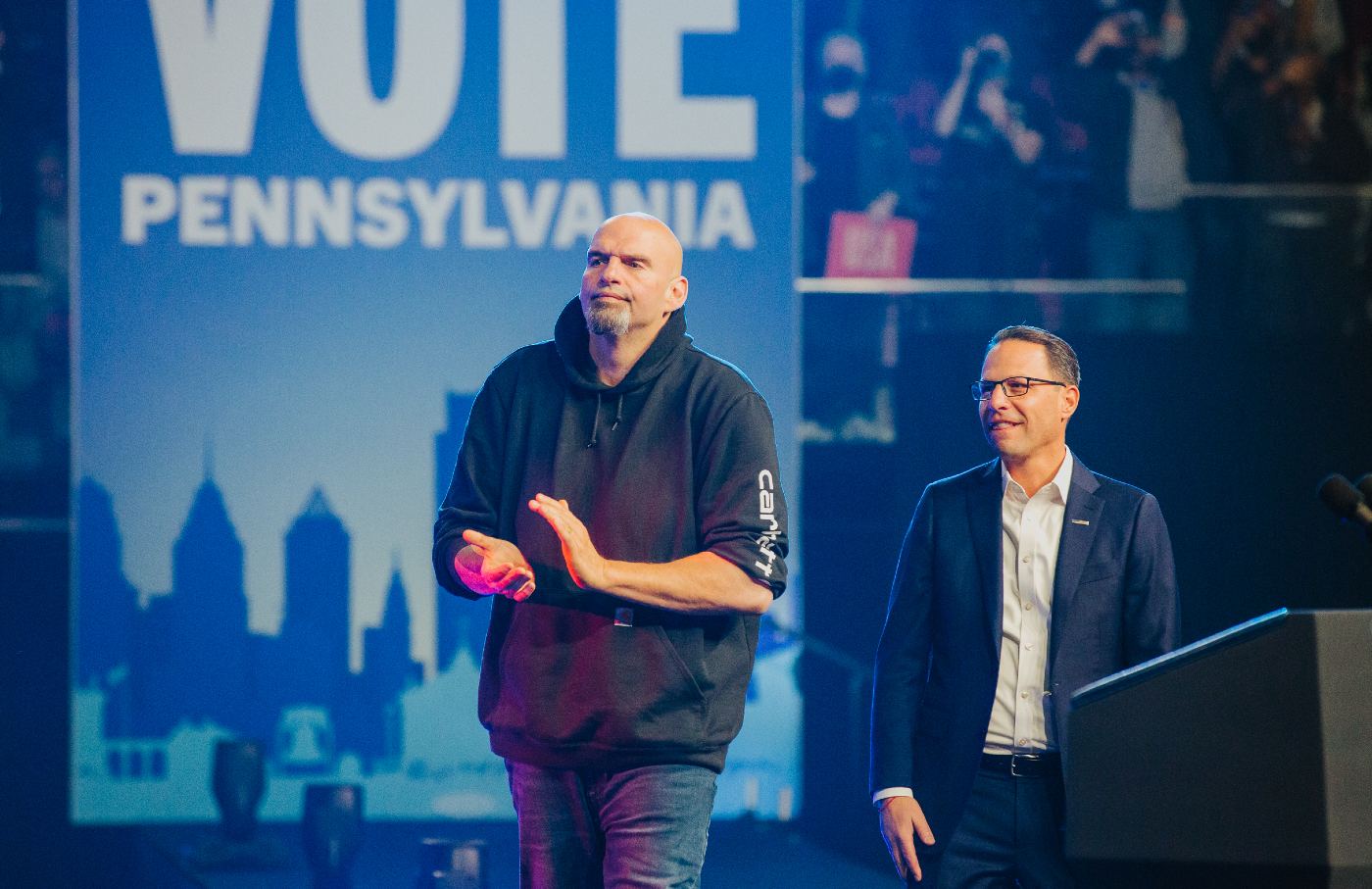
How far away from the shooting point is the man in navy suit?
2.46 meters

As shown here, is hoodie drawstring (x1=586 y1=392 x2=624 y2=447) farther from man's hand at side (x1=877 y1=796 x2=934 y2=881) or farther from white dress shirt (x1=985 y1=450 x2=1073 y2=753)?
man's hand at side (x1=877 y1=796 x2=934 y2=881)

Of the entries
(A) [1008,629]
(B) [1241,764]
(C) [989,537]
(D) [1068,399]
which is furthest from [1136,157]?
(B) [1241,764]

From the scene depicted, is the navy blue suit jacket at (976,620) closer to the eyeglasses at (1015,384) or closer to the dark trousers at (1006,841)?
the dark trousers at (1006,841)

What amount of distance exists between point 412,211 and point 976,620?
251 cm

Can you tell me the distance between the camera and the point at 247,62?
4.33m

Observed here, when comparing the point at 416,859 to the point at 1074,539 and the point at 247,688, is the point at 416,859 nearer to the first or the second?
the point at 247,688

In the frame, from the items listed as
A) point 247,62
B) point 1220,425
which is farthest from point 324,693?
point 1220,425

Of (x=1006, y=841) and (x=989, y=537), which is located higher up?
(x=989, y=537)

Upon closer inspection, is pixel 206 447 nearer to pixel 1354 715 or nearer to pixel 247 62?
pixel 247 62

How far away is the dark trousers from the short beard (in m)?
1.02

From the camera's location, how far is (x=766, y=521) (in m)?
2.31

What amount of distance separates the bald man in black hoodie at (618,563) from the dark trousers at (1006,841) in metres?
0.48

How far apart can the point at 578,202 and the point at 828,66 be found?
904 mm

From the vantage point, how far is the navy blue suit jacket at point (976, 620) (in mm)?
2482
